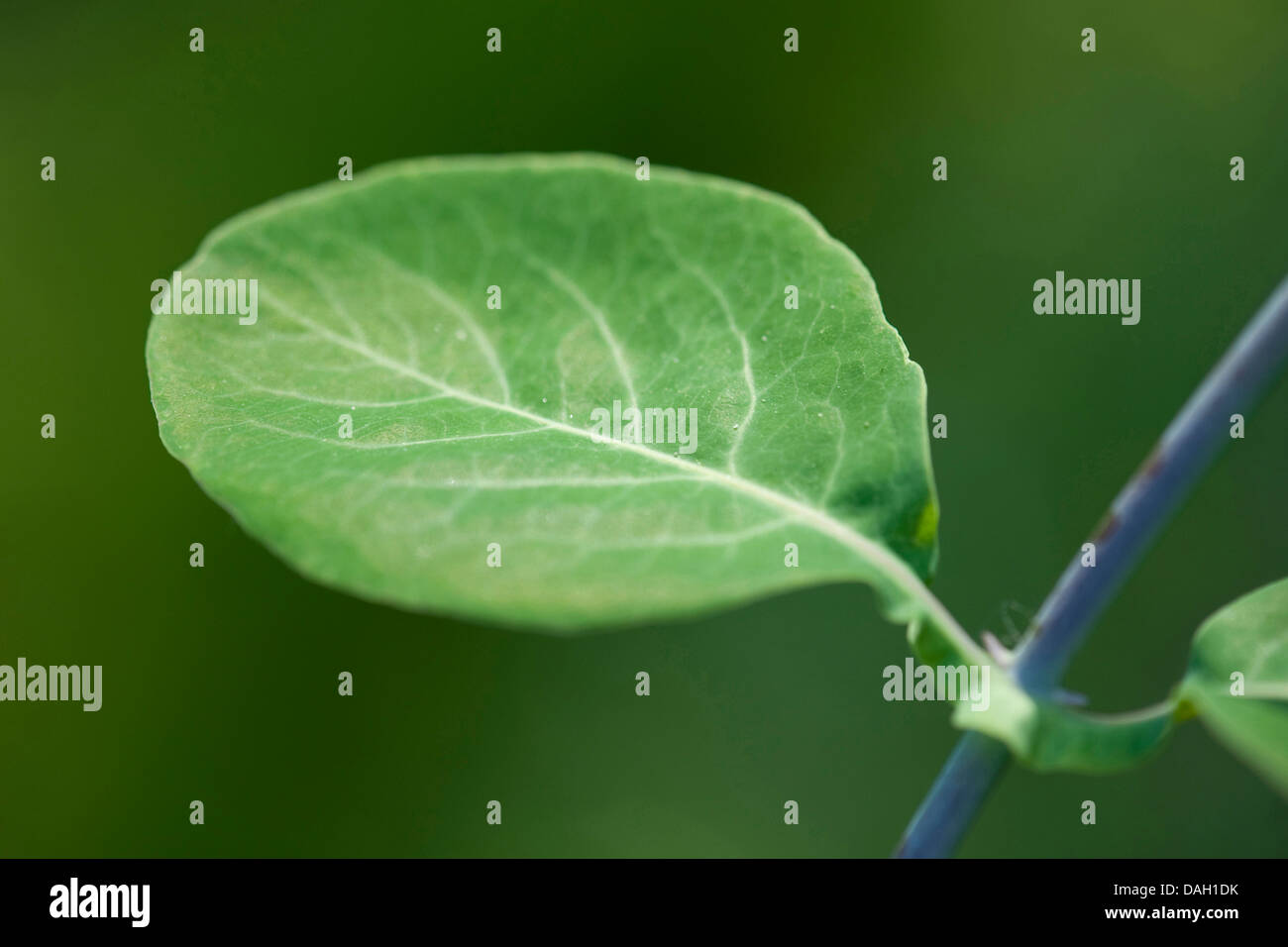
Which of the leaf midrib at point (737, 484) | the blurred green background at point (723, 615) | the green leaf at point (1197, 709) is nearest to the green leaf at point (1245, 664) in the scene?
the green leaf at point (1197, 709)

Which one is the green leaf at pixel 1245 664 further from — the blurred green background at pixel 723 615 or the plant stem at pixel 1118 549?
the blurred green background at pixel 723 615

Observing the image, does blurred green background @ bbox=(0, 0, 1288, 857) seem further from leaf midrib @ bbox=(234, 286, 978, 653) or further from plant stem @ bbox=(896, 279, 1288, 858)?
plant stem @ bbox=(896, 279, 1288, 858)

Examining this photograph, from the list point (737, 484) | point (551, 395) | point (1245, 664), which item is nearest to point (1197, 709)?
point (1245, 664)

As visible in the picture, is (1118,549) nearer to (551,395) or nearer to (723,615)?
(551,395)

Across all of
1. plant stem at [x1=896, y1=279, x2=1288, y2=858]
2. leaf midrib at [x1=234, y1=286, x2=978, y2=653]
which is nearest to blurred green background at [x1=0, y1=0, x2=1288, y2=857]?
leaf midrib at [x1=234, y1=286, x2=978, y2=653]

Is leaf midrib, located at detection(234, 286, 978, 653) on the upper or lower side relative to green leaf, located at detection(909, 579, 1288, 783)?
upper
